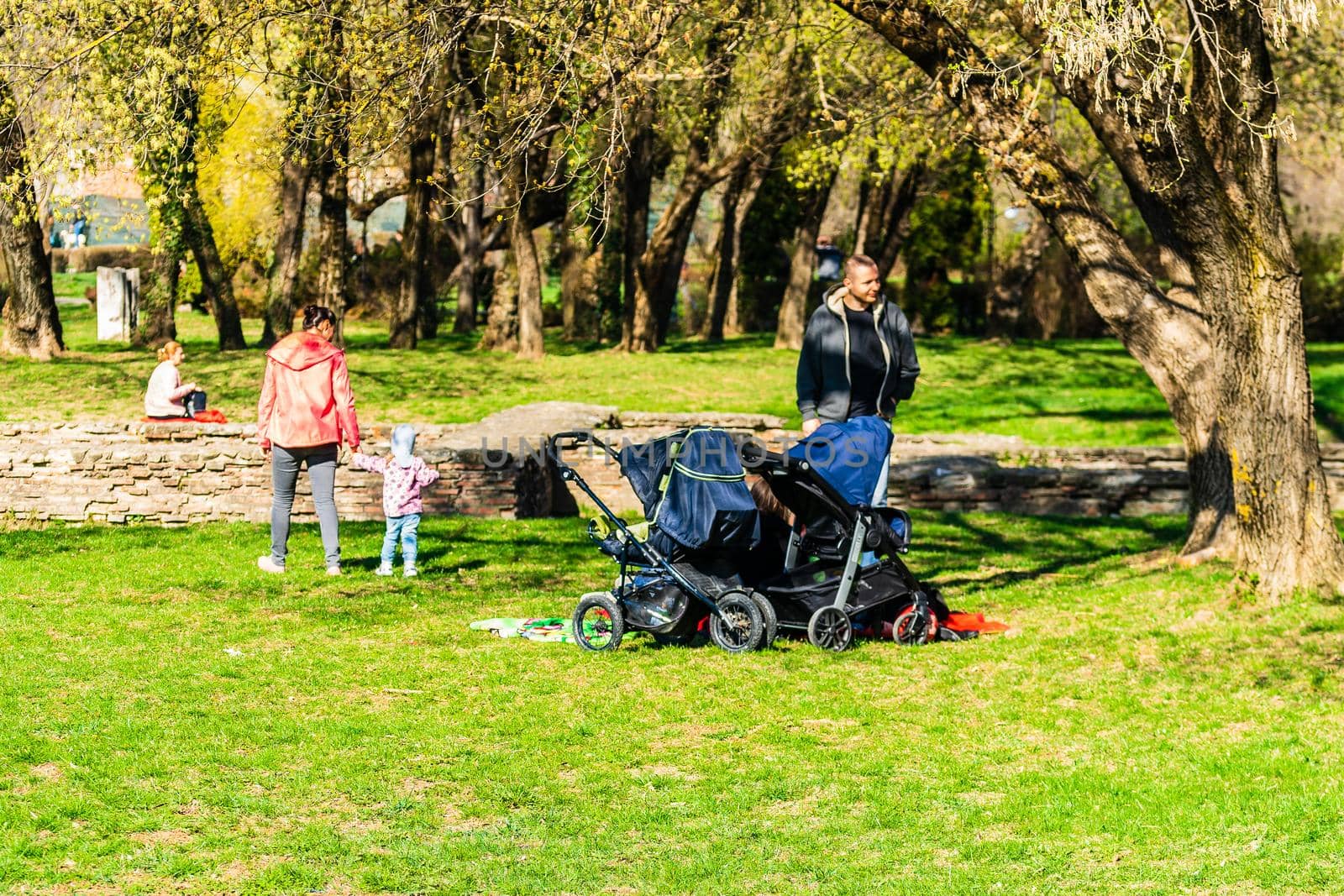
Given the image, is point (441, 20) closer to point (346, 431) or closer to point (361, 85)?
point (361, 85)

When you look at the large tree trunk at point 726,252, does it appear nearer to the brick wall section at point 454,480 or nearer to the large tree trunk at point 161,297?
the large tree trunk at point 161,297

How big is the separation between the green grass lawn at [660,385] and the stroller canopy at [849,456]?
1089 cm

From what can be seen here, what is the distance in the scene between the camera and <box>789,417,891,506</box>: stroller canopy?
27.6ft

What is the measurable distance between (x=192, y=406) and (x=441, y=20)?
8130 mm

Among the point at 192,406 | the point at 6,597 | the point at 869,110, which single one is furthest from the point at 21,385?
the point at 6,597

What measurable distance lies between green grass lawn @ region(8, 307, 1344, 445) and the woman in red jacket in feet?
32.1

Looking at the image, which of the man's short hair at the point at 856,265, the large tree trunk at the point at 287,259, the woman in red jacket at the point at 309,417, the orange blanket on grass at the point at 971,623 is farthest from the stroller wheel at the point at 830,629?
the large tree trunk at the point at 287,259

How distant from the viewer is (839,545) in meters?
8.42

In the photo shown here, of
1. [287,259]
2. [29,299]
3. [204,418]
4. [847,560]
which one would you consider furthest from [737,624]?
[287,259]

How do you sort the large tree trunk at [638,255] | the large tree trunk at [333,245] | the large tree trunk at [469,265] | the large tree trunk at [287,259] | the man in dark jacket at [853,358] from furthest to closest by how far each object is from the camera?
the large tree trunk at [469,265]
the large tree trunk at [638,255]
the large tree trunk at [333,245]
the large tree trunk at [287,259]
the man in dark jacket at [853,358]

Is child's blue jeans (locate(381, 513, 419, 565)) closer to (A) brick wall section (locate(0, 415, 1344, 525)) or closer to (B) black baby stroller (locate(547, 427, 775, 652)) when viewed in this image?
(B) black baby stroller (locate(547, 427, 775, 652))

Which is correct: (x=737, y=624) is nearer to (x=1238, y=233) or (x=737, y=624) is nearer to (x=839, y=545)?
(x=839, y=545)

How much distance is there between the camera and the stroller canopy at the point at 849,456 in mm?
8398

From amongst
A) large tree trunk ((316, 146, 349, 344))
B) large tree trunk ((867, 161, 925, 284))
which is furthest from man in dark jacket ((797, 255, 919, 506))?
large tree trunk ((867, 161, 925, 284))
